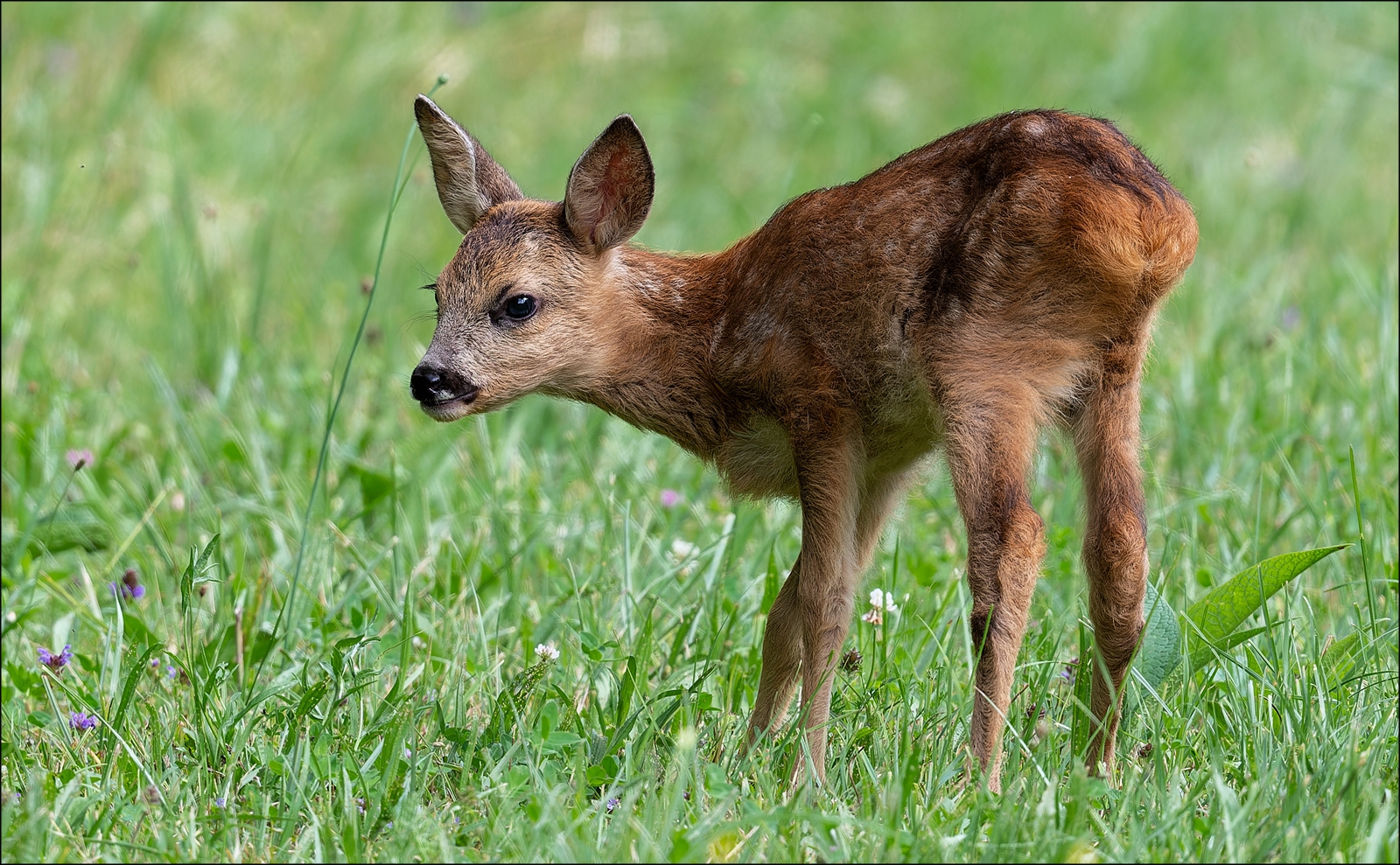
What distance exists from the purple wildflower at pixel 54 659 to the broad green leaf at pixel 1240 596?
9.53 ft

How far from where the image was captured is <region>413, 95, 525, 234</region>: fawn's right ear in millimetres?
4625

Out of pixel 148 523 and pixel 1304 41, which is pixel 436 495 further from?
pixel 1304 41

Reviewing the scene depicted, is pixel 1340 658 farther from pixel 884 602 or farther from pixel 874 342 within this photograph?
pixel 874 342

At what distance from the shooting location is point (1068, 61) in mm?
10461

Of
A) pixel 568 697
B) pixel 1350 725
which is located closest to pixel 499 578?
pixel 568 697

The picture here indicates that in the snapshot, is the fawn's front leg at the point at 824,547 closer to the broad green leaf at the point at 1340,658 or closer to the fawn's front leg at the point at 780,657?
the fawn's front leg at the point at 780,657

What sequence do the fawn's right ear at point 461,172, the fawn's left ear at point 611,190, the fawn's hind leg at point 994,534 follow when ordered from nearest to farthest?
1. the fawn's hind leg at point 994,534
2. the fawn's left ear at point 611,190
3. the fawn's right ear at point 461,172

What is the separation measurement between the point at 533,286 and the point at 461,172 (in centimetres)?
50

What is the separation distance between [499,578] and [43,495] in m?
1.71

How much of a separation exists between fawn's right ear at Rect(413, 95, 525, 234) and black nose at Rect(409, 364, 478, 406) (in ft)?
2.19

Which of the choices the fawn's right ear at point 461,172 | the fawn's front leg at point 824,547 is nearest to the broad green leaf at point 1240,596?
the fawn's front leg at point 824,547

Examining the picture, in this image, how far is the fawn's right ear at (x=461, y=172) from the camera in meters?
4.62

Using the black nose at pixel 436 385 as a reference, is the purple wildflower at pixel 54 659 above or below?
below

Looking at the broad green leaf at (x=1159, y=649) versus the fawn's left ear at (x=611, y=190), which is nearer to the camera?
the broad green leaf at (x=1159, y=649)
